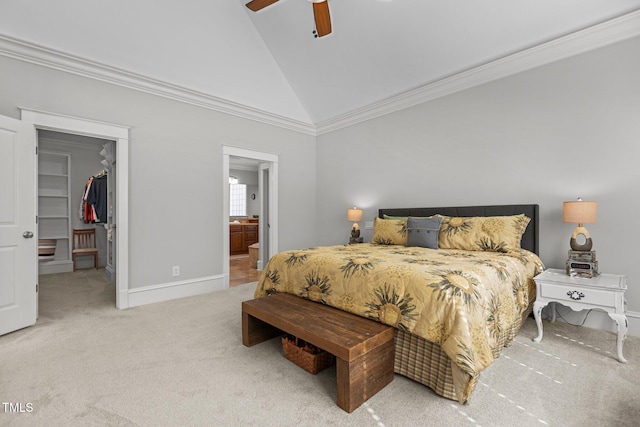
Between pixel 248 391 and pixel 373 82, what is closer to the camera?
pixel 248 391

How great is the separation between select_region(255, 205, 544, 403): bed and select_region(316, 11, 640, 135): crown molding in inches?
60.1

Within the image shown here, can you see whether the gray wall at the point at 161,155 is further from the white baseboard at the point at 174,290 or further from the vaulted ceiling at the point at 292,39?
the vaulted ceiling at the point at 292,39

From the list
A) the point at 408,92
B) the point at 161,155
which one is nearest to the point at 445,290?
the point at 408,92

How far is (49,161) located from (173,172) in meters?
3.77

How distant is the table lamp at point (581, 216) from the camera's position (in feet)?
8.39

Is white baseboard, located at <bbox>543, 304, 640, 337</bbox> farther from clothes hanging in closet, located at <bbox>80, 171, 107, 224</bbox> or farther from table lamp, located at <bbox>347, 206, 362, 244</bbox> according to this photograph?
clothes hanging in closet, located at <bbox>80, 171, 107, 224</bbox>

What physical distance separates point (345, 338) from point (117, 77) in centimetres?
371

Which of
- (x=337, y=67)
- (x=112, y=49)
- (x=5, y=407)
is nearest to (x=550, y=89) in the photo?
(x=337, y=67)

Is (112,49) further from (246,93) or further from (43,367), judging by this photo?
(43,367)

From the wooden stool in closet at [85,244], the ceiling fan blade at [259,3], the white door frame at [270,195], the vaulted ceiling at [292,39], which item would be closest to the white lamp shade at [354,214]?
the white door frame at [270,195]

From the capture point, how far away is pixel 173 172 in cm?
392

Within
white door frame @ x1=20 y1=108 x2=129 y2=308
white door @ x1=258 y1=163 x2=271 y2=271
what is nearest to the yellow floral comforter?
white door frame @ x1=20 y1=108 x2=129 y2=308

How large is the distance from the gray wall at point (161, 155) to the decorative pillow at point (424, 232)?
2.62 meters

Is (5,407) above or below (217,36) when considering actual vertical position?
below
